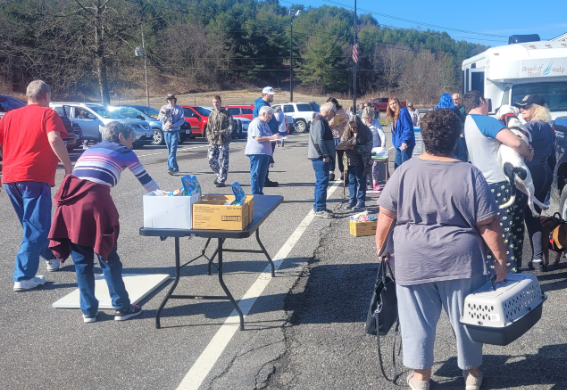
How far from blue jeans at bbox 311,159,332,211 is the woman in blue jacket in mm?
2107

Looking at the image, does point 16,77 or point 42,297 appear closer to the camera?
point 42,297

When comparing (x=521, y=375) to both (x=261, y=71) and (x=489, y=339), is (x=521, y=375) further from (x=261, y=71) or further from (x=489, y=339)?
(x=261, y=71)

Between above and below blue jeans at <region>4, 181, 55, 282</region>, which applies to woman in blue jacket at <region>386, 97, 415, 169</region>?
above

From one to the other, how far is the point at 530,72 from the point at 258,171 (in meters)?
5.94

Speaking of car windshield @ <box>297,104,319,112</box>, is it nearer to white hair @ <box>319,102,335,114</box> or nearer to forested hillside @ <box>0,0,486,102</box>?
white hair @ <box>319,102,335,114</box>


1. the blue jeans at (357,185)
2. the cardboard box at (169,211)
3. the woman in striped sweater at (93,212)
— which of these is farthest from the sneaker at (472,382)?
the blue jeans at (357,185)

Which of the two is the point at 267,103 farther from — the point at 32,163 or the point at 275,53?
the point at 275,53

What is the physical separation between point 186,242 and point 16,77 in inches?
1998

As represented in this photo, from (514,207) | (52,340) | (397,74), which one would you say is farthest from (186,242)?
(397,74)

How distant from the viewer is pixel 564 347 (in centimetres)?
396

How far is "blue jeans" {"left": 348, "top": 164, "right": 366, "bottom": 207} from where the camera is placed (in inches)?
340

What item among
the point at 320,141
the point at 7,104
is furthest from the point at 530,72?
the point at 7,104

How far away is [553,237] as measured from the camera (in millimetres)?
5559

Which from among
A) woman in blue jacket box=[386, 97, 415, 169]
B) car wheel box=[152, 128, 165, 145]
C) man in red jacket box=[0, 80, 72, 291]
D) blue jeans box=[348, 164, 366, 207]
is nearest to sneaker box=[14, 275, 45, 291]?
man in red jacket box=[0, 80, 72, 291]
